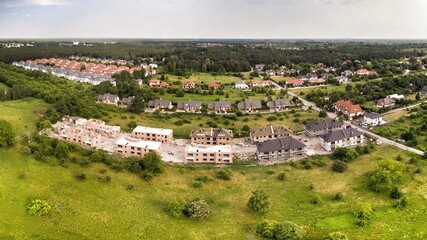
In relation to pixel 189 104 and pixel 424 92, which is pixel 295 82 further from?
pixel 189 104

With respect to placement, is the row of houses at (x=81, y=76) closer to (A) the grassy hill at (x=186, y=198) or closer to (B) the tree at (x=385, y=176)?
(A) the grassy hill at (x=186, y=198)

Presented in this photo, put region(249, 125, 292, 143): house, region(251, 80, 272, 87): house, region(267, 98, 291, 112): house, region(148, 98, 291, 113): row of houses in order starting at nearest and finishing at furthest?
region(249, 125, 292, 143): house, region(148, 98, 291, 113): row of houses, region(267, 98, 291, 112): house, region(251, 80, 272, 87): house

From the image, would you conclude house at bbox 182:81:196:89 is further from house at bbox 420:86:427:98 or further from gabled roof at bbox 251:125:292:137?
house at bbox 420:86:427:98

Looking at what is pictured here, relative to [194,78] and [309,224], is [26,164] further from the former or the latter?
[194,78]

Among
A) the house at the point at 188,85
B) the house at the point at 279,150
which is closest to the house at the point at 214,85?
the house at the point at 188,85

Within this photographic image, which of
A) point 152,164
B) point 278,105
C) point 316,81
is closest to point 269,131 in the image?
point 152,164

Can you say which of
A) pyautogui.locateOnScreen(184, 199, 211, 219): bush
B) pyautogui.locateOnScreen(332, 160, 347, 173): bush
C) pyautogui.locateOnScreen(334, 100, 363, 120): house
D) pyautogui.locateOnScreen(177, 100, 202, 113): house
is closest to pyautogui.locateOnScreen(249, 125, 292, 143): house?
pyautogui.locateOnScreen(332, 160, 347, 173): bush
